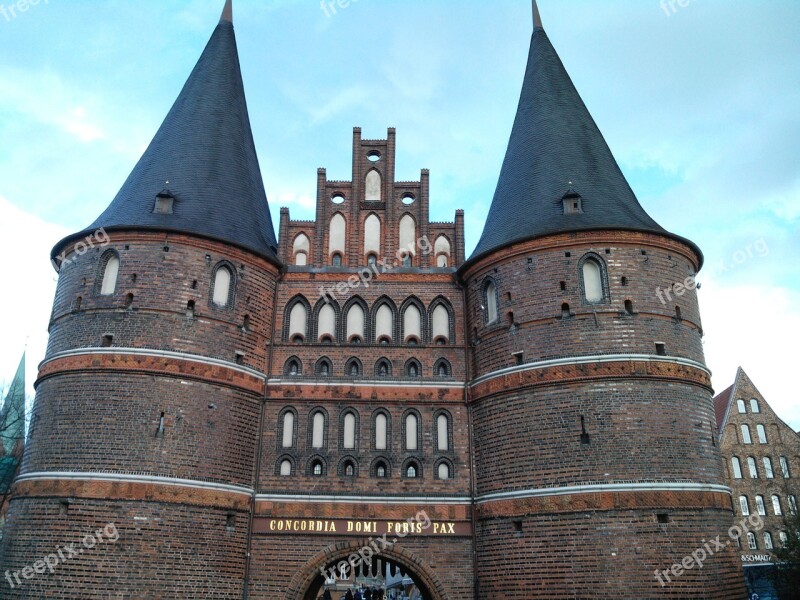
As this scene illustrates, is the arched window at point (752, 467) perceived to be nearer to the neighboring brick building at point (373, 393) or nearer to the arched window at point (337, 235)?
the neighboring brick building at point (373, 393)

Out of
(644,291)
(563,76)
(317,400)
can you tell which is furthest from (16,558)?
(563,76)

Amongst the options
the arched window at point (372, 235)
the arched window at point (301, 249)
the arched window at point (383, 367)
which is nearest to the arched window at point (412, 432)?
the arched window at point (383, 367)

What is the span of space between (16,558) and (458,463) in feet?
34.0

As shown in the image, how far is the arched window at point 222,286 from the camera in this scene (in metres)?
17.6

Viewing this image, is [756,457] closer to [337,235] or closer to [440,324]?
[440,324]

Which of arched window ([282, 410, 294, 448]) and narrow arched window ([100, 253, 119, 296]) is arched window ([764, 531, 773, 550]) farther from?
narrow arched window ([100, 253, 119, 296])

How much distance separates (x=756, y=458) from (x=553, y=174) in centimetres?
2587

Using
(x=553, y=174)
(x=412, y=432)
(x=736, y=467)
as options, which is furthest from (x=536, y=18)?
(x=736, y=467)

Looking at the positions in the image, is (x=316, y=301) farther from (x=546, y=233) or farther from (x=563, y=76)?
(x=563, y=76)

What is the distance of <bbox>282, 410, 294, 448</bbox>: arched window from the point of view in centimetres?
1781

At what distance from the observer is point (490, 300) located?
60.1 ft

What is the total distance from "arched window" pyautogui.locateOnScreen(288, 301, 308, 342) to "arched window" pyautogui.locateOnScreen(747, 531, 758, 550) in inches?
1112

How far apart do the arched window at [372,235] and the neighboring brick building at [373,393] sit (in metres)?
0.07

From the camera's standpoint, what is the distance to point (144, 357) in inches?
636
